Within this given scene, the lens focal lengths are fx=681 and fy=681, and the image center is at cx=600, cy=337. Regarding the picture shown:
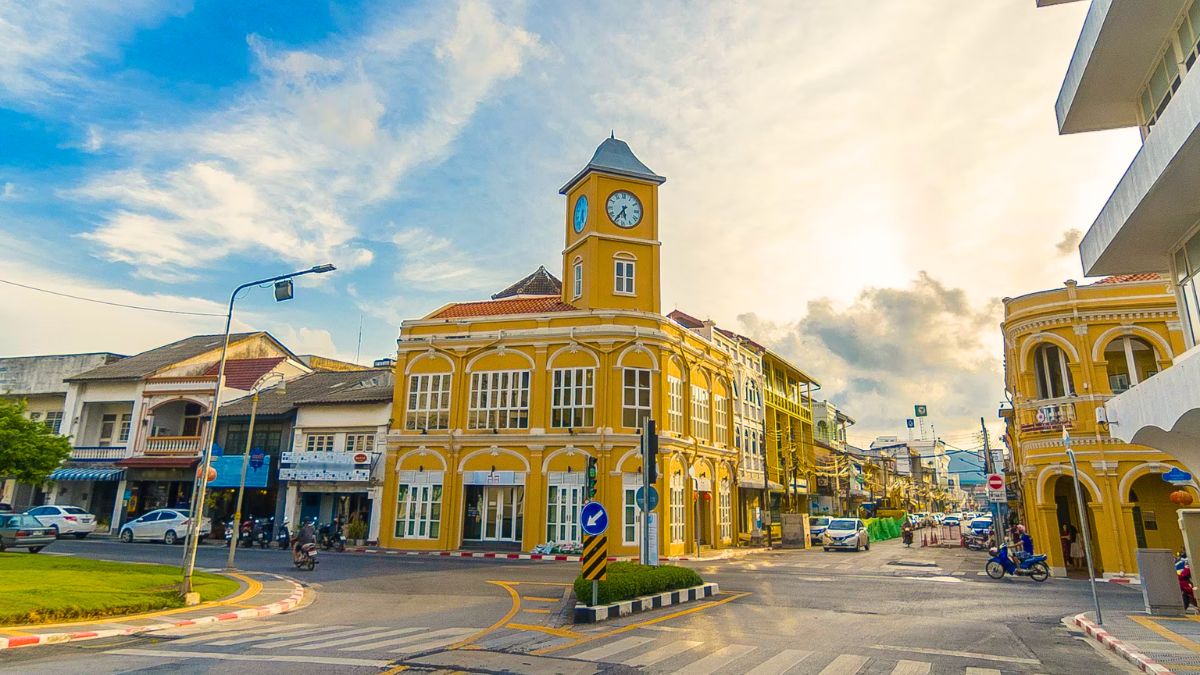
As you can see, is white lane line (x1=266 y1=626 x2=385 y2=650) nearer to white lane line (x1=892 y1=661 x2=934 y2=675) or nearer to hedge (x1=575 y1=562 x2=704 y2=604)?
hedge (x1=575 y1=562 x2=704 y2=604)

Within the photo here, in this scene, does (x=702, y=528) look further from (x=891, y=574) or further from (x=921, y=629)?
(x=921, y=629)

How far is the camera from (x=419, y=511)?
3097cm

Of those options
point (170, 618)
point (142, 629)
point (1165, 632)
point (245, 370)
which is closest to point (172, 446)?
point (245, 370)

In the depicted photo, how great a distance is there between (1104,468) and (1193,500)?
2298 millimetres

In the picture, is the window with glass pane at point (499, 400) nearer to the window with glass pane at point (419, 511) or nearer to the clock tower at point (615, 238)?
the window with glass pane at point (419, 511)

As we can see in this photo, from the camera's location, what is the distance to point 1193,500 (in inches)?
803

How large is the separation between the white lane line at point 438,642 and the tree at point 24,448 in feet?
69.7

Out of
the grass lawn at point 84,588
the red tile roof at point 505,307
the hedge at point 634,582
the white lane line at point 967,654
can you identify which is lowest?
the white lane line at point 967,654

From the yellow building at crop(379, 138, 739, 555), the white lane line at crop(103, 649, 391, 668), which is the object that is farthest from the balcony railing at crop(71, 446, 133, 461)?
the white lane line at crop(103, 649, 391, 668)

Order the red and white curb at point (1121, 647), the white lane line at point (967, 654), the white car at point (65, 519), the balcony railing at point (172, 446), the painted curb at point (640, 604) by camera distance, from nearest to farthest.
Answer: the red and white curb at point (1121, 647)
the white lane line at point (967, 654)
the painted curb at point (640, 604)
the white car at point (65, 519)
the balcony railing at point (172, 446)


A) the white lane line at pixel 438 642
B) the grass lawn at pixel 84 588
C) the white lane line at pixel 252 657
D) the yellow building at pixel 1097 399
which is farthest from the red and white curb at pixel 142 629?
the yellow building at pixel 1097 399

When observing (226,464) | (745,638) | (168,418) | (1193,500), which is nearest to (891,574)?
(1193,500)

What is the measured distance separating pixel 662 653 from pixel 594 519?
13.5ft

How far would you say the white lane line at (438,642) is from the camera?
9.47 m
